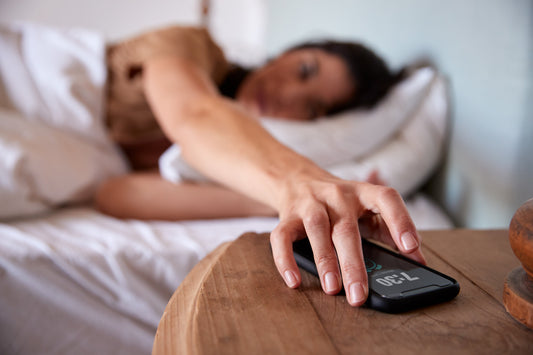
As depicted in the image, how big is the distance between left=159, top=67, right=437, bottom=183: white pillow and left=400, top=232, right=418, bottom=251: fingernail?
578 millimetres

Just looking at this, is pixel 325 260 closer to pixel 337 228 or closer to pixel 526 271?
pixel 337 228

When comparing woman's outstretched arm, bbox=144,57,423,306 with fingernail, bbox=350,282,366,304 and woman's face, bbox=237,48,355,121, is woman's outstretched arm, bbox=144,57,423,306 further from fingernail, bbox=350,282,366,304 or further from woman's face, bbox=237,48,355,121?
woman's face, bbox=237,48,355,121

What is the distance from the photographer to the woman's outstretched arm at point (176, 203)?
845mm

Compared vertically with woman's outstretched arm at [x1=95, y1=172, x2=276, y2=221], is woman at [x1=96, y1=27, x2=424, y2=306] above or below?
above

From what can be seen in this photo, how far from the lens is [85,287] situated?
23.6 inches

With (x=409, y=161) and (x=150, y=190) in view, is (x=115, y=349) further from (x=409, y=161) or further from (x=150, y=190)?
(x=409, y=161)

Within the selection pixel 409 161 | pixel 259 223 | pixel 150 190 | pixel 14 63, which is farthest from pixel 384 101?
pixel 14 63

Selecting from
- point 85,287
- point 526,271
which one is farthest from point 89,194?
point 526,271

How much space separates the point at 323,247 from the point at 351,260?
0.09 ft

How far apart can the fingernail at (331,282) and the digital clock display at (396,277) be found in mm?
29

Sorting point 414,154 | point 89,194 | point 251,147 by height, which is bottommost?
point 89,194

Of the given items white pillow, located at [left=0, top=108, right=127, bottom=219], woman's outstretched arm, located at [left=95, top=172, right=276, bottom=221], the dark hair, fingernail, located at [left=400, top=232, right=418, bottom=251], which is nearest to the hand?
fingernail, located at [left=400, top=232, right=418, bottom=251]

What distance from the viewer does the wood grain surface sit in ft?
0.88

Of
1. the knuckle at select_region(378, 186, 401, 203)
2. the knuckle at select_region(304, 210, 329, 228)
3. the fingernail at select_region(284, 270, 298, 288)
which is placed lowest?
the fingernail at select_region(284, 270, 298, 288)
